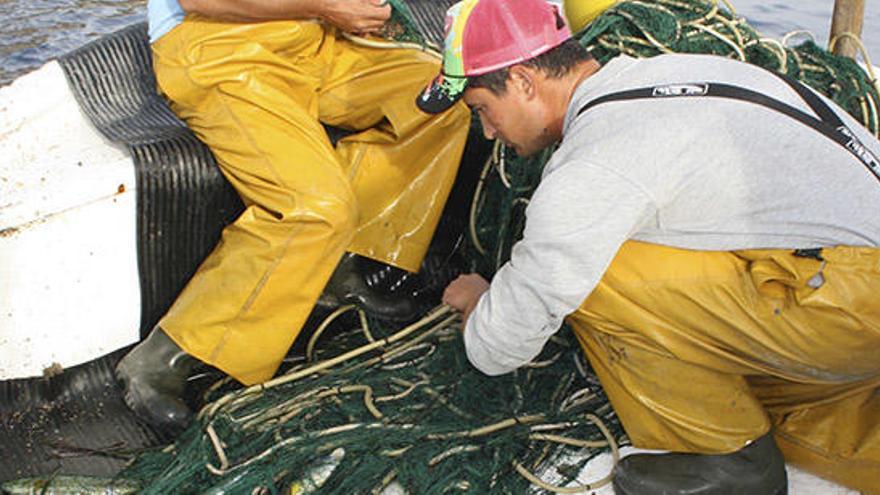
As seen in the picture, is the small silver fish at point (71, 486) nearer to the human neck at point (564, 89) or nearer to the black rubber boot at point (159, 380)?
the black rubber boot at point (159, 380)

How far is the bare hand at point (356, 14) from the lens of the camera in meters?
3.22

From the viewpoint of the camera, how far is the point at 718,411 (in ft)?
8.07

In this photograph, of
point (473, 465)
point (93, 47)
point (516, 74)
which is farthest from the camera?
point (93, 47)

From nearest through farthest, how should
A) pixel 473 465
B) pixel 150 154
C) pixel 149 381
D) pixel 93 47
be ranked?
pixel 473 465 < pixel 149 381 < pixel 150 154 < pixel 93 47

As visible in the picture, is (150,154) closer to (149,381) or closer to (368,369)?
(149,381)

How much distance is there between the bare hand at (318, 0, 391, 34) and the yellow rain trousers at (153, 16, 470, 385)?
0.08 metres

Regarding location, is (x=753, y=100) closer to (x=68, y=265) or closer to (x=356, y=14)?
(x=356, y=14)

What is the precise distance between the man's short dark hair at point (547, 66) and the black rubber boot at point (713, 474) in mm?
1089

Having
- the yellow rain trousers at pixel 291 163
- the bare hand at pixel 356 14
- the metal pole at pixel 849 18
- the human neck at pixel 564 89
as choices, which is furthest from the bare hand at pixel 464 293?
the metal pole at pixel 849 18

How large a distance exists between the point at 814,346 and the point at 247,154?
1819 millimetres

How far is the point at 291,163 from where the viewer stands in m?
3.00

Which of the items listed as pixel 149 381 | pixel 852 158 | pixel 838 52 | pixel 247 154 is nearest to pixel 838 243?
pixel 852 158

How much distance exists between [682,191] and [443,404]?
1.14 metres

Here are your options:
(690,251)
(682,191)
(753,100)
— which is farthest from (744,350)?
(753,100)
